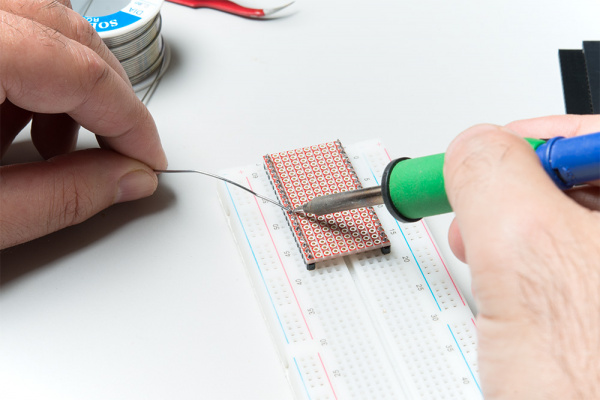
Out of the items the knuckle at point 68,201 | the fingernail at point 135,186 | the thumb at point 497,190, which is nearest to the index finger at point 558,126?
the thumb at point 497,190

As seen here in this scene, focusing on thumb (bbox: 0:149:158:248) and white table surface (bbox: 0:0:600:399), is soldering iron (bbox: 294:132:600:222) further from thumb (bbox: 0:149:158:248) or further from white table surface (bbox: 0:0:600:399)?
thumb (bbox: 0:149:158:248)

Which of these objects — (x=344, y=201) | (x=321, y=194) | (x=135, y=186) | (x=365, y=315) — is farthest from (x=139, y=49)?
(x=365, y=315)

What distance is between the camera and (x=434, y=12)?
79.8 inches

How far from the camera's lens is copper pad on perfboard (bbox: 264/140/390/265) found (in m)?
1.36

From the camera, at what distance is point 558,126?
1.35 m

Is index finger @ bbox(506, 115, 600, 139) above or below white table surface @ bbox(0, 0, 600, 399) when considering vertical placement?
above

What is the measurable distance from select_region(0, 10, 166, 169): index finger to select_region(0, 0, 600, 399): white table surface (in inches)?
9.9

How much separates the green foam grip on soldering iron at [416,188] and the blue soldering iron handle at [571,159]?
0.56 ft

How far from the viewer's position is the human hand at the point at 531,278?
Answer: 2.83 ft

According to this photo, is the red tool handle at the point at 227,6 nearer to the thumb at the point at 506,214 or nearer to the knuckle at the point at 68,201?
the knuckle at the point at 68,201

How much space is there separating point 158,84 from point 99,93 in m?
0.53

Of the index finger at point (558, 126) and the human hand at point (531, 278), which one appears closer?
the human hand at point (531, 278)

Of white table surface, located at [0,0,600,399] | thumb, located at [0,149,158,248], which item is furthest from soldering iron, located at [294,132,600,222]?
thumb, located at [0,149,158,248]

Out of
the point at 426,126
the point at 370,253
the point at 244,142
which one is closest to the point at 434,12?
the point at 426,126
